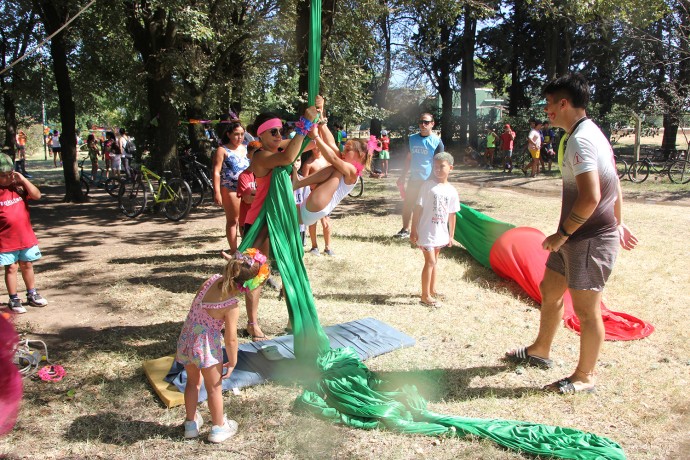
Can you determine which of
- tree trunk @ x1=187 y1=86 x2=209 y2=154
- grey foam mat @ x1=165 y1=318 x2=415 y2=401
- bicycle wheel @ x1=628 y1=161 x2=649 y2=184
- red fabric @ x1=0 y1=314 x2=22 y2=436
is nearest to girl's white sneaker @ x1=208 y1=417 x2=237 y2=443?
grey foam mat @ x1=165 y1=318 x2=415 y2=401

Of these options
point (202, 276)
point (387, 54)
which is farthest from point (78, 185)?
point (387, 54)

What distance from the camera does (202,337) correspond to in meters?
2.82


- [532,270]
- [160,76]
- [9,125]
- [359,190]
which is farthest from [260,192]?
[9,125]

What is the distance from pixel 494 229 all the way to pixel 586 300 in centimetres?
300

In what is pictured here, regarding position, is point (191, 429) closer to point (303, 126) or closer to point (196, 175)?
point (303, 126)

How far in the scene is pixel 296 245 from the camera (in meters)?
3.83

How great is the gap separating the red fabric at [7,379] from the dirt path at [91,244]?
3.16 meters

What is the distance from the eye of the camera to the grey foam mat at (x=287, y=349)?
356 cm

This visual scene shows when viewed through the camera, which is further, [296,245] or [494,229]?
[494,229]

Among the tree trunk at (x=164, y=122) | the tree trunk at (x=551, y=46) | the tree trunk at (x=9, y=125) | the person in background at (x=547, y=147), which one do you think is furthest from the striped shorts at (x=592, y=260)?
the tree trunk at (x=551, y=46)

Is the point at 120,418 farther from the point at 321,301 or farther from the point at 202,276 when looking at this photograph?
the point at 202,276

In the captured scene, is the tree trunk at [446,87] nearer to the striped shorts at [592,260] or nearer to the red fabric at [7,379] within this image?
the striped shorts at [592,260]

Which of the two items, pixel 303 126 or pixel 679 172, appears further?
pixel 679 172

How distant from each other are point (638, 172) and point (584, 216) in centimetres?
1374
